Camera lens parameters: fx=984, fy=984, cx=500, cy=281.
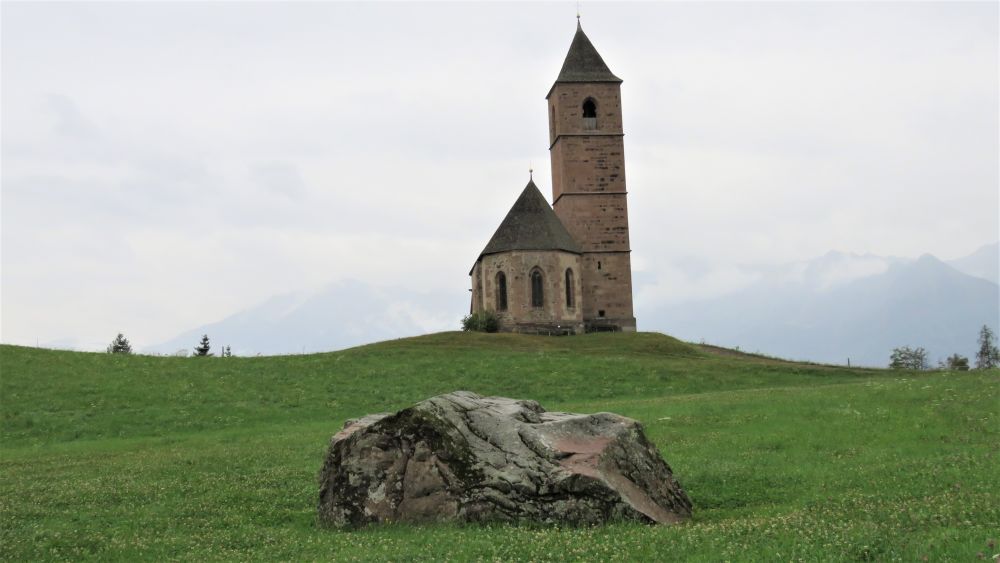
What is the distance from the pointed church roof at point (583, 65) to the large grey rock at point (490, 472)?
64115 mm

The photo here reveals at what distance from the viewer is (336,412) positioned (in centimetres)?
3716

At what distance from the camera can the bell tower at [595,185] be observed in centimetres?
7500

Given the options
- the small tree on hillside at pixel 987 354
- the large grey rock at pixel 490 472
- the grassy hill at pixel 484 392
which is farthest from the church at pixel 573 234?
the large grey rock at pixel 490 472

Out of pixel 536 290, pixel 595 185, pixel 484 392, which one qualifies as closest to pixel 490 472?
pixel 484 392

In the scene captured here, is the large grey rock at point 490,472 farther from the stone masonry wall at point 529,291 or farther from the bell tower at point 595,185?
the bell tower at point 595,185

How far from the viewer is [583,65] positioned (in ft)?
259

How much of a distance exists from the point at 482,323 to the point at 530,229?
8.06m

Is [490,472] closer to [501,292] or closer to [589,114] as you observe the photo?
[501,292]

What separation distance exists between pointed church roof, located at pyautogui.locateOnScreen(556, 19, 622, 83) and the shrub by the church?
20.4 meters

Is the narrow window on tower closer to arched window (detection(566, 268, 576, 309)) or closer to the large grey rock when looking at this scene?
arched window (detection(566, 268, 576, 309))

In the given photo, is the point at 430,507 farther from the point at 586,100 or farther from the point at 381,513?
the point at 586,100

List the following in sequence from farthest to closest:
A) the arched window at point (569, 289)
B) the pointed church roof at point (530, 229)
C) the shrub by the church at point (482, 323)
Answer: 1. the arched window at point (569, 289)
2. the pointed church roof at point (530, 229)
3. the shrub by the church at point (482, 323)

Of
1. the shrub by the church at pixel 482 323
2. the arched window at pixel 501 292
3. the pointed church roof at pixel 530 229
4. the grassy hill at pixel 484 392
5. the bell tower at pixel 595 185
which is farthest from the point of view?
the bell tower at pixel 595 185

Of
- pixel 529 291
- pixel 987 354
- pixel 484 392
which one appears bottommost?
pixel 484 392
